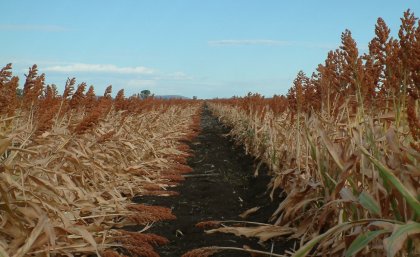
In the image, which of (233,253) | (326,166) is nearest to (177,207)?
(233,253)

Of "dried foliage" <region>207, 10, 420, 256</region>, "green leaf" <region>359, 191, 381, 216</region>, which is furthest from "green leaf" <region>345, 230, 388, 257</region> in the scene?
"green leaf" <region>359, 191, 381, 216</region>

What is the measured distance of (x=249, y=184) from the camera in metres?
7.12

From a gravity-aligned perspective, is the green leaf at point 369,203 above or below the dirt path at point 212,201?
above

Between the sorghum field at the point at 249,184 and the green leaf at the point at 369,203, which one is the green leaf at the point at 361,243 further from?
the green leaf at the point at 369,203

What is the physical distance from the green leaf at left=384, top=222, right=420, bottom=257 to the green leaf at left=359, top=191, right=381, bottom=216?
364 millimetres

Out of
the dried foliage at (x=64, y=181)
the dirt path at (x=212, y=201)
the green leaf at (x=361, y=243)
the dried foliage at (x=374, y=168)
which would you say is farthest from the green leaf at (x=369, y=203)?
the dried foliage at (x=64, y=181)

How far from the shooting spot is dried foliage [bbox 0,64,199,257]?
2955 millimetres

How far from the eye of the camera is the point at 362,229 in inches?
103

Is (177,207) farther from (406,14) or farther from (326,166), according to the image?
(406,14)

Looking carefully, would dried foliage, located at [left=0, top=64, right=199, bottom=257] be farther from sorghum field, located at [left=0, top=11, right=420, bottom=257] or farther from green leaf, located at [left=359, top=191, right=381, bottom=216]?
green leaf, located at [left=359, top=191, right=381, bottom=216]

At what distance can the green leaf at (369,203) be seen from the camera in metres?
2.56

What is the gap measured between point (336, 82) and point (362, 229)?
128 cm

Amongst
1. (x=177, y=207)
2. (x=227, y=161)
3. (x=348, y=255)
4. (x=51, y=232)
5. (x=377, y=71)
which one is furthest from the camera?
(x=227, y=161)

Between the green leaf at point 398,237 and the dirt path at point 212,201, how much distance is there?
5.49 feet
